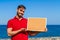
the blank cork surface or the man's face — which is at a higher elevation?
the man's face

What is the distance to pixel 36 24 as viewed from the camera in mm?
5547

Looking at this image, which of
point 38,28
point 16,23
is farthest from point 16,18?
point 38,28

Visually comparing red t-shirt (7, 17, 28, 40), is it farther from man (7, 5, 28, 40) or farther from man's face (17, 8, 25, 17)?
man's face (17, 8, 25, 17)

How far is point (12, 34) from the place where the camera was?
5.44 metres

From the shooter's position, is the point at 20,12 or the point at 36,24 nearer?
the point at 20,12

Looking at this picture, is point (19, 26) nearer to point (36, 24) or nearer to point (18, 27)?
point (18, 27)

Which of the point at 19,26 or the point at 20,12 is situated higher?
the point at 20,12

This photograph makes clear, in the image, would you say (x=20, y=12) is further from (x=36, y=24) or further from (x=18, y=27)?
(x=36, y=24)

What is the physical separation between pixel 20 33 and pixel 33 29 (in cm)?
27

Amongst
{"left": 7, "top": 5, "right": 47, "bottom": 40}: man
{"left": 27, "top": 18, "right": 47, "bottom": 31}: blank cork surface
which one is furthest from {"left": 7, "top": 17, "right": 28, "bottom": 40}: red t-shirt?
{"left": 27, "top": 18, "right": 47, "bottom": 31}: blank cork surface

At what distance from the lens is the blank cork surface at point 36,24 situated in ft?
18.0

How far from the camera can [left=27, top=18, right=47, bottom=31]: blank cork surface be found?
549cm

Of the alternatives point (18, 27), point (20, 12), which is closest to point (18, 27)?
point (18, 27)

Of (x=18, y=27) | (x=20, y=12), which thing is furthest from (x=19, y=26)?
(x=20, y=12)
